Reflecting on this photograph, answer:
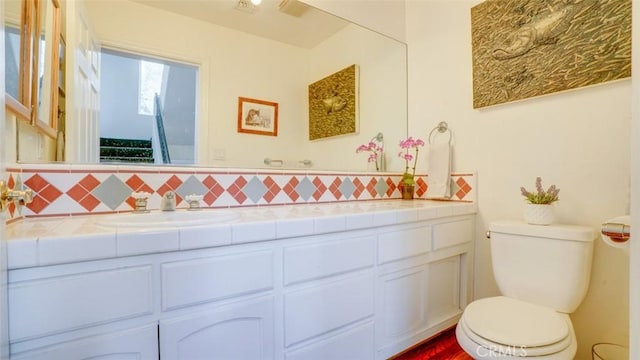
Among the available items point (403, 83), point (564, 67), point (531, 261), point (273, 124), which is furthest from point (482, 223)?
point (273, 124)

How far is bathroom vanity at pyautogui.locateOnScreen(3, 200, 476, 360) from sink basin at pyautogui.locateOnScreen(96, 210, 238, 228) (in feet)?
0.15

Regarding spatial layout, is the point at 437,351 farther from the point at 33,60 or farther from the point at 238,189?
the point at 33,60

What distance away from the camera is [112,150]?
50.9 inches

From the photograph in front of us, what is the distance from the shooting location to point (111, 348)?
784mm

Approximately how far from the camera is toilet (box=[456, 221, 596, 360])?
103 centimetres

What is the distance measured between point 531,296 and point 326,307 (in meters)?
0.95

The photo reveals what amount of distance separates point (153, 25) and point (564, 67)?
1985 millimetres

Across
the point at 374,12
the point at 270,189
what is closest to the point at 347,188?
the point at 270,189

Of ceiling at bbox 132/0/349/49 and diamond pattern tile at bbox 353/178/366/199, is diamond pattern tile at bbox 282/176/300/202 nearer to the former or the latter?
diamond pattern tile at bbox 353/178/366/199

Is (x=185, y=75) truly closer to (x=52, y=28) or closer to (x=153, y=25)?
(x=153, y=25)

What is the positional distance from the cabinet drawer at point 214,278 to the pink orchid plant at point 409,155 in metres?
1.38

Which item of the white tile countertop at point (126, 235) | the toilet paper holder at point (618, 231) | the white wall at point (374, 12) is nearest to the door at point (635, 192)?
the toilet paper holder at point (618, 231)

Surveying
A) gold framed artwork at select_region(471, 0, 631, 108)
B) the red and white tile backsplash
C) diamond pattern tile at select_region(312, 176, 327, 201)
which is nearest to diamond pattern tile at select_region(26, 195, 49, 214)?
the red and white tile backsplash

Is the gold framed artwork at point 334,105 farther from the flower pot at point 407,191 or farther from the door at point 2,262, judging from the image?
the door at point 2,262
